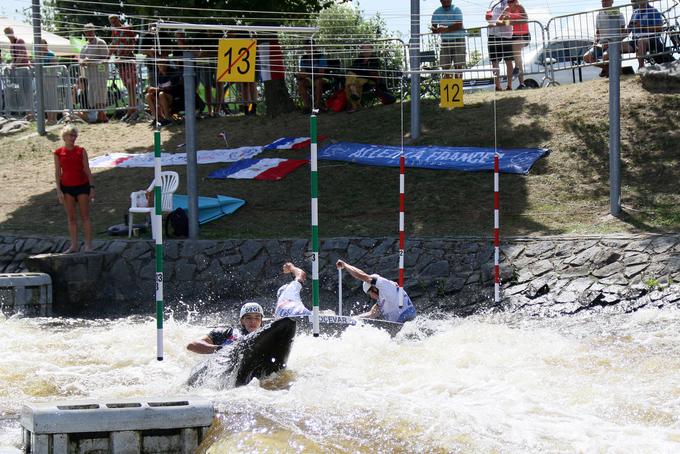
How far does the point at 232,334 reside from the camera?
11.1m

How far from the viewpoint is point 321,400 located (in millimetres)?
9469

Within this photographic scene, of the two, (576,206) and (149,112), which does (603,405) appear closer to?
(576,206)

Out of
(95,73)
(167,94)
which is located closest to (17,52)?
(95,73)

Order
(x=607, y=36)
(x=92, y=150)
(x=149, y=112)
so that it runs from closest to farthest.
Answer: (x=607, y=36), (x=92, y=150), (x=149, y=112)

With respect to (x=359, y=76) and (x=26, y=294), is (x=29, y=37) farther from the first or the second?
(x=26, y=294)

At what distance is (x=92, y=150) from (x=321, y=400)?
12.8m

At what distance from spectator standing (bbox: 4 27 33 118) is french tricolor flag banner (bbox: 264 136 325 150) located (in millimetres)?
6179

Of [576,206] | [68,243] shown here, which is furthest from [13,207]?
[576,206]

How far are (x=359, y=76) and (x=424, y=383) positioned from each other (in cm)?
1105

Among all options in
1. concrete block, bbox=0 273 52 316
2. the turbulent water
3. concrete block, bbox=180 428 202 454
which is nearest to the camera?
concrete block, bbox=180 428 202 454

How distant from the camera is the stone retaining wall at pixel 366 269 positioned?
13.5m

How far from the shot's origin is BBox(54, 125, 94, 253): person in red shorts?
1520 cm

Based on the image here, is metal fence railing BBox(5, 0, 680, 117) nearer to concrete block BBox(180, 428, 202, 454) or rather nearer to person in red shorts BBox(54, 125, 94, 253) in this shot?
person in red shorts BBox(54, 125, 94, 253)

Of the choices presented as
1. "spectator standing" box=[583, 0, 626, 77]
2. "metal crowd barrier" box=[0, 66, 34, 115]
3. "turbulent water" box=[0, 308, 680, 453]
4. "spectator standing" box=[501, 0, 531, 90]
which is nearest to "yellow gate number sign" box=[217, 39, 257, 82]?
"turbulent water" box=[0, 308, 680, 453]
